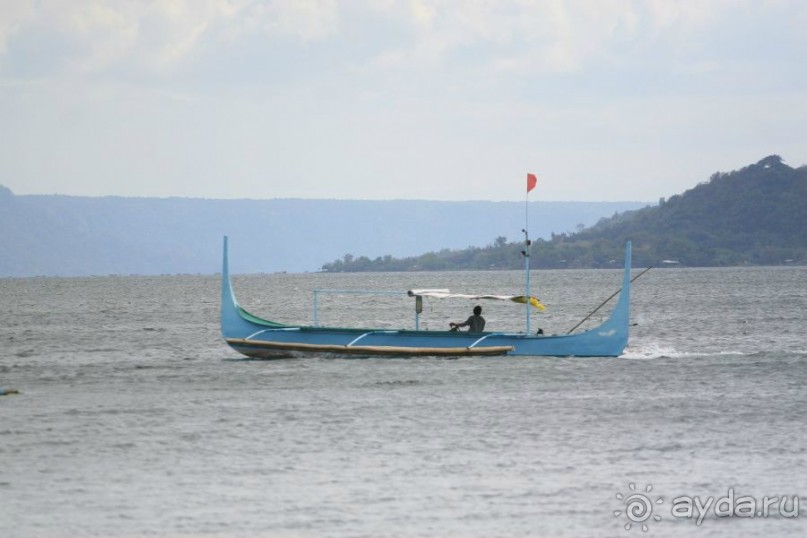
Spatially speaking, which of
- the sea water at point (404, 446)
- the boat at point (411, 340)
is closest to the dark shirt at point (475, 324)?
the boat at point (411, 340)

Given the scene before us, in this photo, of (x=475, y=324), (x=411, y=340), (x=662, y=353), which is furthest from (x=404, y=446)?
(x=662, y=353)

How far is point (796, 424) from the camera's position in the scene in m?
28.0

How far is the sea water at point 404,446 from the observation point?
19.0 metres

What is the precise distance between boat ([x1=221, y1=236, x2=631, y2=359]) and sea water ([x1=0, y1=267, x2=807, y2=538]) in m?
0.64

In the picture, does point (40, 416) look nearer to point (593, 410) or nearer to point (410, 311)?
point (593, 410)

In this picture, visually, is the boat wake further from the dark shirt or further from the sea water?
the dark shirt

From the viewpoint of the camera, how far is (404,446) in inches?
1000

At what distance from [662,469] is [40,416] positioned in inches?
570

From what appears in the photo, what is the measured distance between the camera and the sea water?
1905 cm

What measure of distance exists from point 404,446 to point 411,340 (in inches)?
574

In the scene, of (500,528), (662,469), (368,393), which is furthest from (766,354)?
(500,528)

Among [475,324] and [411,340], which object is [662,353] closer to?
[475,324]

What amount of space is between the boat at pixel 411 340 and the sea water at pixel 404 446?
0.64 metres

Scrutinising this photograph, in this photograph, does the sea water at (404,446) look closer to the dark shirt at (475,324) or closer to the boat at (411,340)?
the boat at (411,340)
